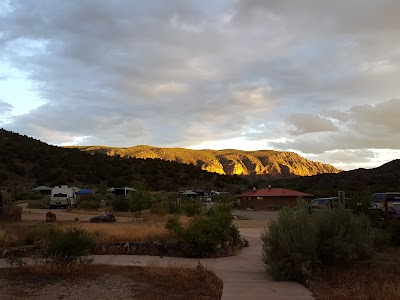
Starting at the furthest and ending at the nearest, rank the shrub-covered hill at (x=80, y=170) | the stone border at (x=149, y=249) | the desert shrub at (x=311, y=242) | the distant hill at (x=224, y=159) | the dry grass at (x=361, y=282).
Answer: the distant hill at (x=224, y=159), the shrub-covered hill at (x=80, y=170), the stone border at (x=149, y=249), the desert shrub at (x=311, y=242), the dry grass at (x=361, y=282)

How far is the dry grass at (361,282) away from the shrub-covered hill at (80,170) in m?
→ 51.6

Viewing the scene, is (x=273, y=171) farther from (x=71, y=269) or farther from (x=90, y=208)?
(x=71, y=269)

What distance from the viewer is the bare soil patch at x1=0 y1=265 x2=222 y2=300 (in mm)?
8898

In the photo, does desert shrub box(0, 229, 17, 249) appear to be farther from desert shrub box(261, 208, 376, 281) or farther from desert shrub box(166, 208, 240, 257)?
desert shrub box(261, 208, 376, 281)

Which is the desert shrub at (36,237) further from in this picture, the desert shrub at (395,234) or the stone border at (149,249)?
the desert shrub at (395,234)

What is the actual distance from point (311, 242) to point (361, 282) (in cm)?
130

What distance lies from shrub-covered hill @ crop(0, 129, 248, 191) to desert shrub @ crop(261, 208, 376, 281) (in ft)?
168

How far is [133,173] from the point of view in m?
80.0

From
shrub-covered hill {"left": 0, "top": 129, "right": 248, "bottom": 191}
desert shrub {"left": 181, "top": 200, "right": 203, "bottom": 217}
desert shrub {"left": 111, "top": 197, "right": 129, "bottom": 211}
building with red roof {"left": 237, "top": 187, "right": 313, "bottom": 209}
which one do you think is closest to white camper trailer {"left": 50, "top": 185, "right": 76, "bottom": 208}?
desert shrub {"left": 111, "top": 197, "right": 129, "bottom": 211}

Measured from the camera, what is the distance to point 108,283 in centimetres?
1003

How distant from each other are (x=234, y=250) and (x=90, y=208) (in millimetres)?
27894

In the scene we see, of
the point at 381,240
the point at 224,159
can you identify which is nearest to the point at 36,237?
the point at 381,240

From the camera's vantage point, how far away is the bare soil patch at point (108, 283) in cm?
890

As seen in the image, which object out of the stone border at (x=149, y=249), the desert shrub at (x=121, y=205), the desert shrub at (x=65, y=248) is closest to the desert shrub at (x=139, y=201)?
the desert shrub at (x=121, y=205)
